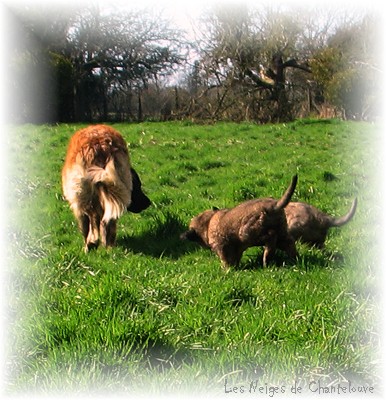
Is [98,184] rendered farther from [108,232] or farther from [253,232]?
[253,232]

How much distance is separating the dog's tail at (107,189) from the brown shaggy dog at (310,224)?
6.89ft

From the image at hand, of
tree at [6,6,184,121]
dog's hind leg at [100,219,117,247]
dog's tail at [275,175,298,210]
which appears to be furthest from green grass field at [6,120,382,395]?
tree at [6,6,184,121]

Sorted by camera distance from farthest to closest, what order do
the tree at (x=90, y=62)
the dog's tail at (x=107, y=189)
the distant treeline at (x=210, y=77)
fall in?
the distant treeline at (x=210, y=77) → the tree at (x=90, y=62) → the dog's tail at (x=107, y=189)

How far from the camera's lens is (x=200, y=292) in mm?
4418

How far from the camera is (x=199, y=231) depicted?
6.27 m

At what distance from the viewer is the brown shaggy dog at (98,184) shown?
6188 millimetres

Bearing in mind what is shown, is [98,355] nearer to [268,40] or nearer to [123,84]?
[123,84]

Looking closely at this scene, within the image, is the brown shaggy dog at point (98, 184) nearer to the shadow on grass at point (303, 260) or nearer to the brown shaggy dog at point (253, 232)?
the brown shaggy dog at point (253, 232)

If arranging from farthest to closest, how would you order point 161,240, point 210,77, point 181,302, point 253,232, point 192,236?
point 210,77, point 161,240, point 192,236, point 253,232, point 181,302

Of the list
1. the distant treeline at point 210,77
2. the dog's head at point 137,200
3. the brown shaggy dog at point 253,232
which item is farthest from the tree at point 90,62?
the brown shaggy dog at point 253,232

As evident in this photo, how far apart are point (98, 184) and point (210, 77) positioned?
1493cm

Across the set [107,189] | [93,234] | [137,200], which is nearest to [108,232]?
[93,234]

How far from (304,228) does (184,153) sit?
610 centimetres

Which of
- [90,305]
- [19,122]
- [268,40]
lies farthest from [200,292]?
[268,40]
